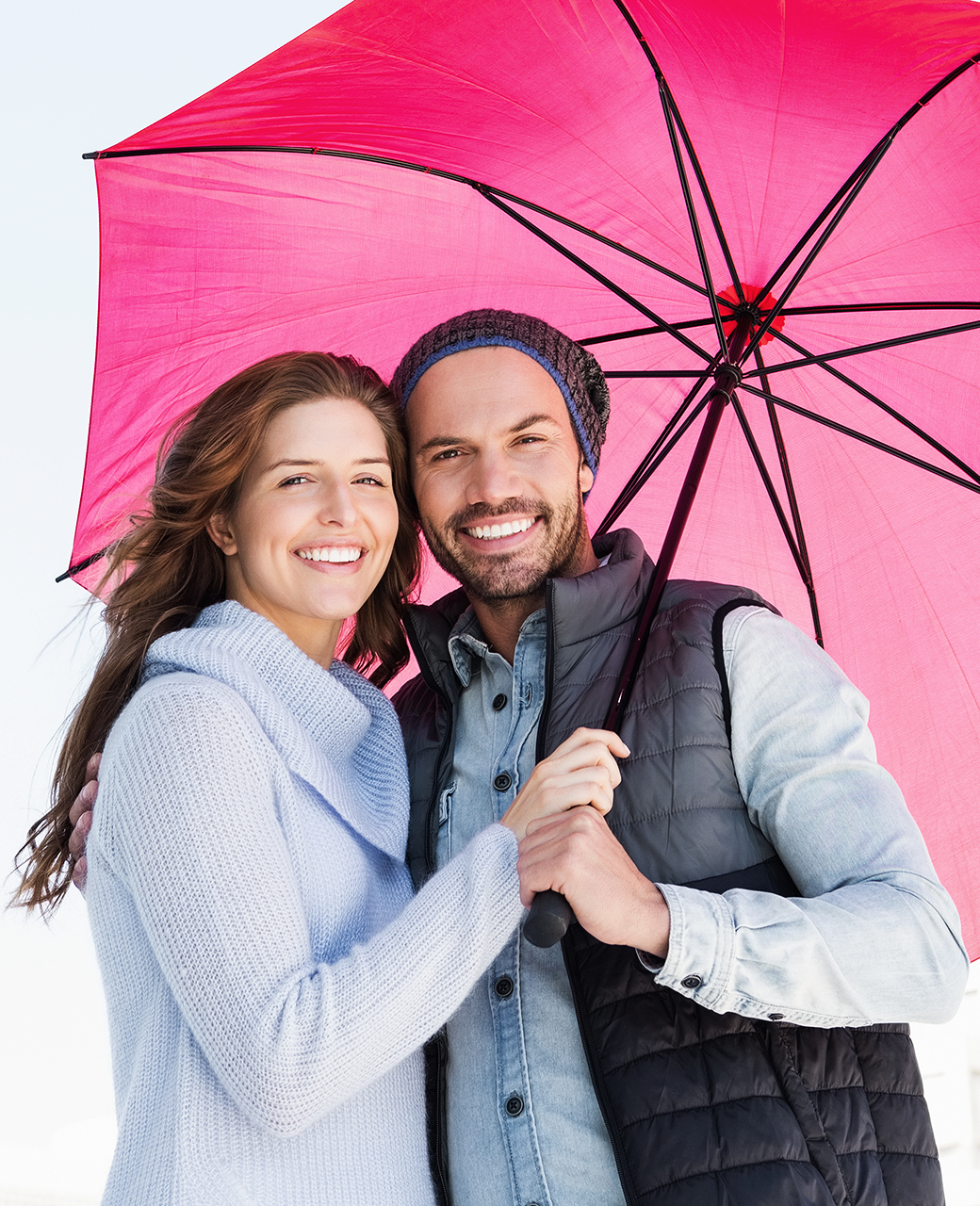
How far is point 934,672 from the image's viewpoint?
2.76 metres

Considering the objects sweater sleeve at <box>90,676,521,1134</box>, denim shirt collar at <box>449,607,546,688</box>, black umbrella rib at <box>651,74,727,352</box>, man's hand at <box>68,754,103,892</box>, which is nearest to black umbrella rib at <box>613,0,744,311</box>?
black umbrella rib at <box>651,74,727,352</box>

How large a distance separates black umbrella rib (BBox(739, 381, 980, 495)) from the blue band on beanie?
396mm

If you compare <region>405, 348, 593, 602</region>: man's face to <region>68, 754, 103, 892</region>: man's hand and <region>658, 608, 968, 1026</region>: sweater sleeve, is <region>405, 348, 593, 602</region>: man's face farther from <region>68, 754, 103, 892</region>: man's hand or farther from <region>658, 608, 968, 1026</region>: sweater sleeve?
<region>68, 754, 103, 892</region>: man's hand

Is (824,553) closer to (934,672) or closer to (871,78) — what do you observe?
(934,672)

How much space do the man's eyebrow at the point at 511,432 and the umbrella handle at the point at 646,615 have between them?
38 cm

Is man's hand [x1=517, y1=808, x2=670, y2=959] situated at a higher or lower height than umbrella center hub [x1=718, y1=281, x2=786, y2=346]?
lower

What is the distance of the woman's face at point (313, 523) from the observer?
8.06 ft

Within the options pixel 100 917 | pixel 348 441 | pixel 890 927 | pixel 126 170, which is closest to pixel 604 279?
pixel 348 441

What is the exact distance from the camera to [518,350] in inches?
107

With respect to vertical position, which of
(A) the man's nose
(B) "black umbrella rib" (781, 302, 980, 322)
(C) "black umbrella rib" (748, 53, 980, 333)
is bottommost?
(A) the man's nose

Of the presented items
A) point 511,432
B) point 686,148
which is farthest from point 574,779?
point 686,148

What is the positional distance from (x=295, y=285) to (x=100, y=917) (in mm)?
1571

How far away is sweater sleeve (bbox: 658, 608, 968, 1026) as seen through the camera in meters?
1.82

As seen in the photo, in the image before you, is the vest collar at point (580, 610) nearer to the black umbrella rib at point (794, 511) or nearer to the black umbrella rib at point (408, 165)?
the black umbrella rib at point (794, 511)
